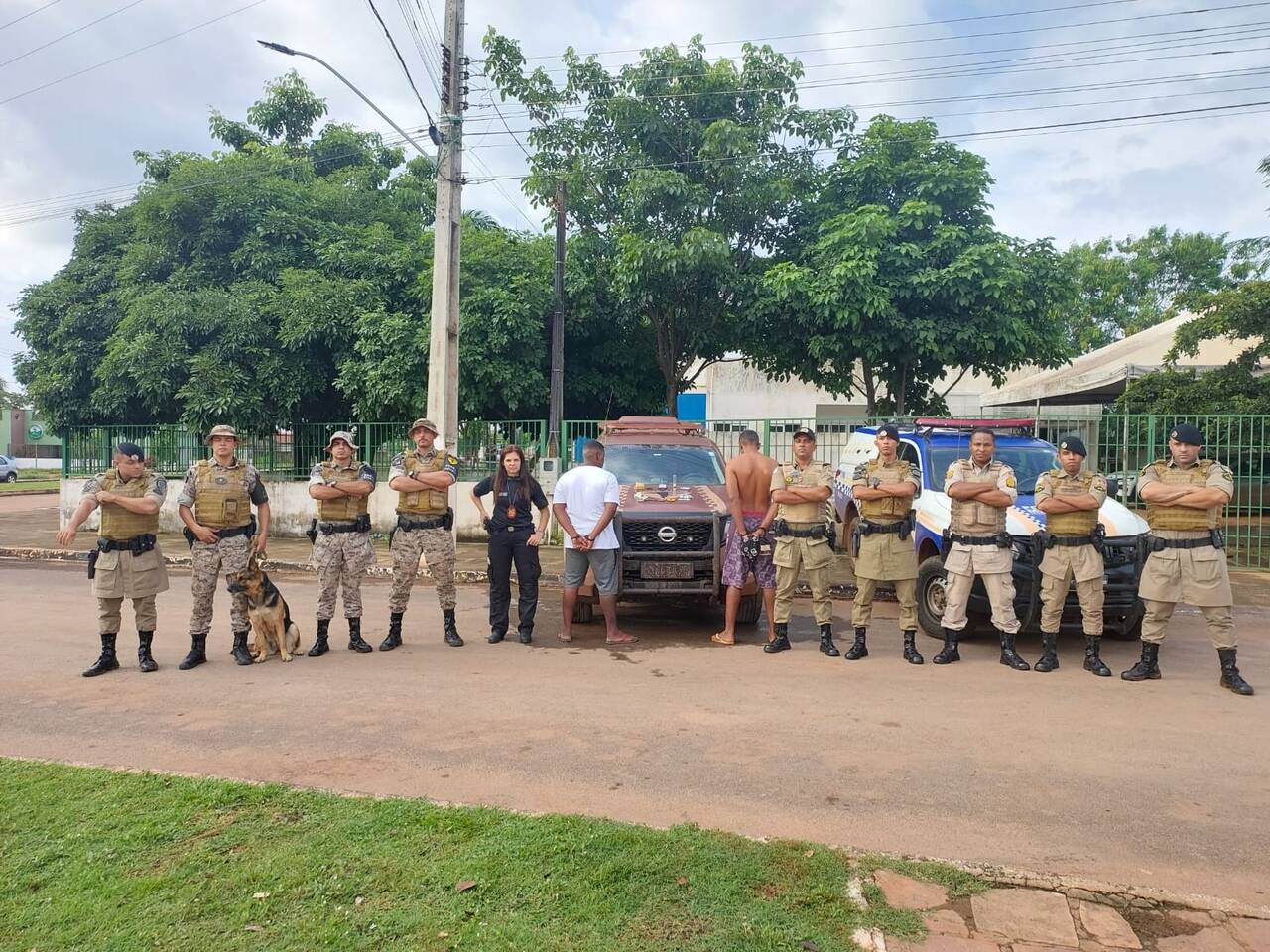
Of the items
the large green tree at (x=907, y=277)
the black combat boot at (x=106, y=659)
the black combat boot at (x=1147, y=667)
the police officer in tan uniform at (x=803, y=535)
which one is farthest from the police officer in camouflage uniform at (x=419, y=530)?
the large green tree at (x=907, y=277)

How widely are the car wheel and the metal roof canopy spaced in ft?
38.3

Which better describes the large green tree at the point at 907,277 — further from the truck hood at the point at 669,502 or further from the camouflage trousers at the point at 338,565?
the camouflage trousers at the point at 338,565

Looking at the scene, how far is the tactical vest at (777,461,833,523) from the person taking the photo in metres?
6.82

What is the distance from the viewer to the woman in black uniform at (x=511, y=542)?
7.31 meters

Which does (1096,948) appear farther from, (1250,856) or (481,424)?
(481,424)

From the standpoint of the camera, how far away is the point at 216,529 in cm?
645

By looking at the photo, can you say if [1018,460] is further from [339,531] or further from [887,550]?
[339,531]

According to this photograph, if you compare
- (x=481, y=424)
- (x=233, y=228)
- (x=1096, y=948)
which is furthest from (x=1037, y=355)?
(x=233, y=228)

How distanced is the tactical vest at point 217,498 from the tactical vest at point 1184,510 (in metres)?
6.74

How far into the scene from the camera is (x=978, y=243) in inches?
527

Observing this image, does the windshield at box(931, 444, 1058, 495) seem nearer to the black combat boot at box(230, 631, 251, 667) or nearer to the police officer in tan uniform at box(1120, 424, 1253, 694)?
the police officer in tan uniform at box(1120, 424, 1253, 694)

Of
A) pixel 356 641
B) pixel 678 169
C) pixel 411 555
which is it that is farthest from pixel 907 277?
pixel 356 641

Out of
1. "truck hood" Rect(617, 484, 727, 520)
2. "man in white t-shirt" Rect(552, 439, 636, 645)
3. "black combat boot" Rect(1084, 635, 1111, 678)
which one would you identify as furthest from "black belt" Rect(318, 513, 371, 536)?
"black combat boot" Rect(1084, 635, 1111, 678)

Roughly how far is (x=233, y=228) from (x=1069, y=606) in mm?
16428
